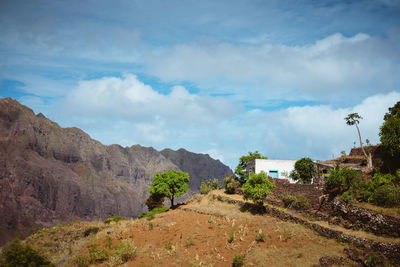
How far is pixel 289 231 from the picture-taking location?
2234 centimetres

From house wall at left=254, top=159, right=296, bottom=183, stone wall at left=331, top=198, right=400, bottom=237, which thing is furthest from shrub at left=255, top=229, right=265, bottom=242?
house wall at left=254, top=159, right=296, bottom=183

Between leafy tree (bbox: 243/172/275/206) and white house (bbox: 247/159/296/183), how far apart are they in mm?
13052

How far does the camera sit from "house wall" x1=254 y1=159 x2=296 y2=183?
43594mm

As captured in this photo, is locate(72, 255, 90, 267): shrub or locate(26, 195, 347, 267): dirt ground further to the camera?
locate(72, 255, 90, 267): shrub

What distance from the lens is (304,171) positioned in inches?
1633

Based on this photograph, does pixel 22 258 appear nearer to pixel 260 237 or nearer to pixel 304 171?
pixel 260 237

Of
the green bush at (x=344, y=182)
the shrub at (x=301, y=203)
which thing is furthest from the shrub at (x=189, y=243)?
the green bush at (x=344, y=182)

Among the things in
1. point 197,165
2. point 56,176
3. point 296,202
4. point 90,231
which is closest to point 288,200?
point 296,202

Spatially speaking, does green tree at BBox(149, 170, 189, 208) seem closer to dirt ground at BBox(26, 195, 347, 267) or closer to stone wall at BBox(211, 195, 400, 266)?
dirt ground at BBox(26, 195, 347, 267)

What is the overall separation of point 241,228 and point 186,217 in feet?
29.2

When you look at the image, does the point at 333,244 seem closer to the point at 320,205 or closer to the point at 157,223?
the point at 320,205

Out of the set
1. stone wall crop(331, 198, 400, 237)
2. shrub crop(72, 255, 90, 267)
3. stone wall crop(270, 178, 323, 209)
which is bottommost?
shrub crop(72, 255, 90, 267)

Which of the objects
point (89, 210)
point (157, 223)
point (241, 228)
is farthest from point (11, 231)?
point (241, 228)

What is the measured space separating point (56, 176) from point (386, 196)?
13496cm
